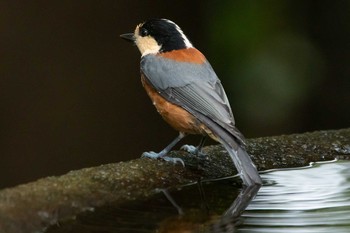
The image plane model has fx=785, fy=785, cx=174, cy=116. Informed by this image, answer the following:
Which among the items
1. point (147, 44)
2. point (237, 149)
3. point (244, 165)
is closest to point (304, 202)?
point (244, 165)

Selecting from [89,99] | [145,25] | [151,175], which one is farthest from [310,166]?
[89,99]

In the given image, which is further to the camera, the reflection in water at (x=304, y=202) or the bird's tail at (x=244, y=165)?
the bird's tail at (x=244, y=165)

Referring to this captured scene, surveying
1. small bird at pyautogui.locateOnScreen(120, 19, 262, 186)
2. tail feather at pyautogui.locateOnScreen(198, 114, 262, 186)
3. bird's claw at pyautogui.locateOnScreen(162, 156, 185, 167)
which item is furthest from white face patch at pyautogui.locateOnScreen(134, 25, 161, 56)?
bird's claw at pyautogui.locateOnScreen(162, 156, 185, 167)

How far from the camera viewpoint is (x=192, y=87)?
4.06 m

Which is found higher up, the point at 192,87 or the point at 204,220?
the point at 192,87

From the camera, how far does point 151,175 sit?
337cm

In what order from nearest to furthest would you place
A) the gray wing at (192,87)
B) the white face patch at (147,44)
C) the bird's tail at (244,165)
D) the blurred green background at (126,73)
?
the bird's tail at (244,165) < the gray wing at (192,87) < the white face patch at (147,44) < the blurred green background at (126,73)

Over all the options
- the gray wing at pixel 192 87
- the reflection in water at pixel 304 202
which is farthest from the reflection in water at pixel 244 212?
the gray wing at pixel 192 87

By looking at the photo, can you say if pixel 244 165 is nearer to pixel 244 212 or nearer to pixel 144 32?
pixel 244 212

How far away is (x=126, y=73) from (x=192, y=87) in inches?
112

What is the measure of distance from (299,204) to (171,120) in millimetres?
1161

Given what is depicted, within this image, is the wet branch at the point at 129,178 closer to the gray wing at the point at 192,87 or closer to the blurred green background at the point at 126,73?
the gray wing at the point at 192,87

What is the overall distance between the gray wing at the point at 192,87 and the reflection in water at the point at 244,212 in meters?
0.39

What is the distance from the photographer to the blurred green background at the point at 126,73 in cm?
593
